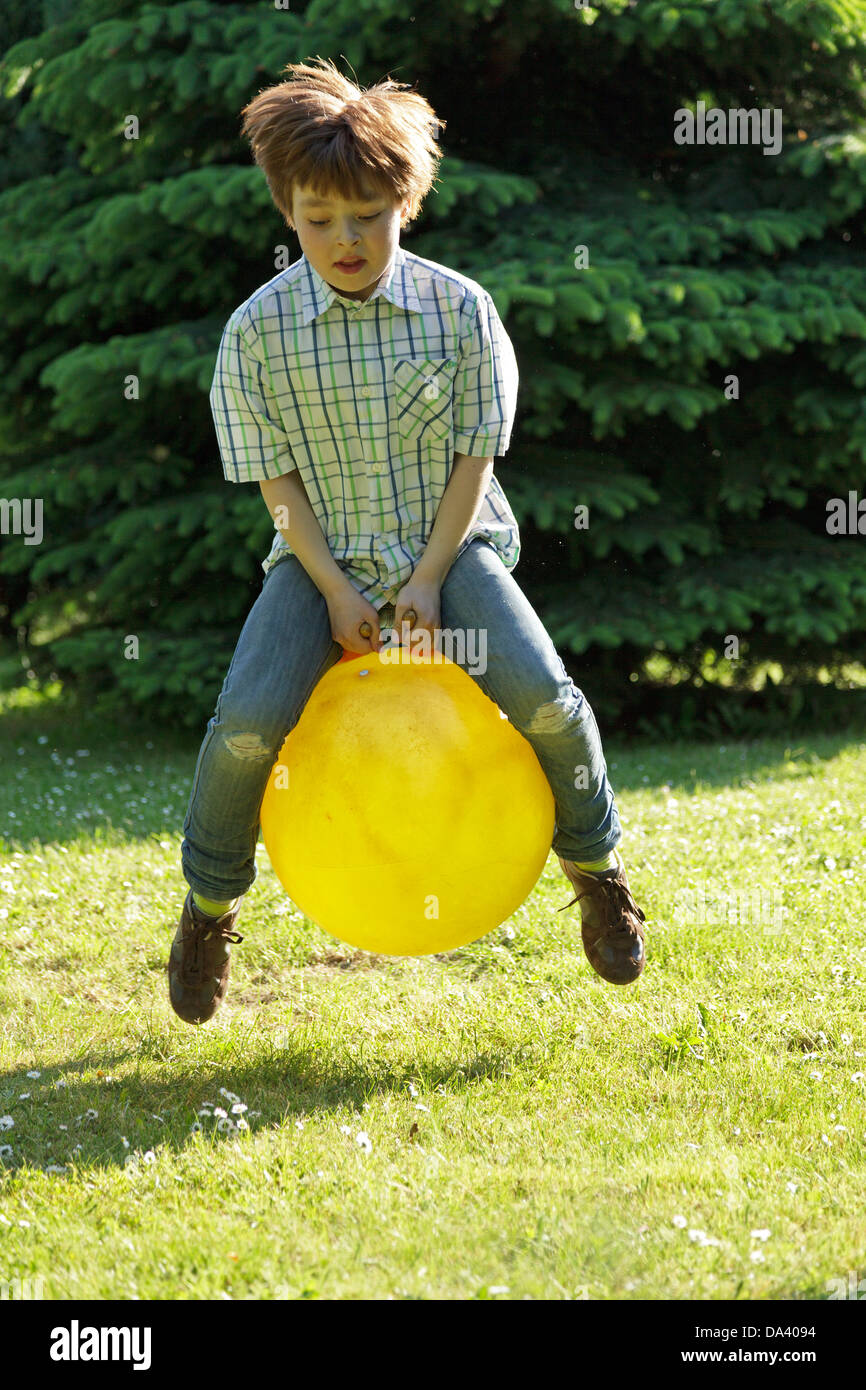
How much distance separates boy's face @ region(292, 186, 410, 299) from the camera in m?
3.64

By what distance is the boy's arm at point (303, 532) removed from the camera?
394cm

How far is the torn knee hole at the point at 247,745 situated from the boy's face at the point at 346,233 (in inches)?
50.8

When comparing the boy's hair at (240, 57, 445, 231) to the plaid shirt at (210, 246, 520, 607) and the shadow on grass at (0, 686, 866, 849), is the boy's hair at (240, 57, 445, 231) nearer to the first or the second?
the plaid shirt at (210, 246, 520, 607)

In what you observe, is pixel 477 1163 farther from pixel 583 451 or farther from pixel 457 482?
pixel 583 451

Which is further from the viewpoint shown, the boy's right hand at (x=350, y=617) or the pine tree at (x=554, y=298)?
the pine tree at (x=554, y=298)

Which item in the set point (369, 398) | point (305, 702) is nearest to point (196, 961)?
point (305, 702)

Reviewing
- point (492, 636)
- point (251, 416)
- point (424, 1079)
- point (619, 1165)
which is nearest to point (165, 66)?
point (251, 416)

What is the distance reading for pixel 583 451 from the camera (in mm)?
8430

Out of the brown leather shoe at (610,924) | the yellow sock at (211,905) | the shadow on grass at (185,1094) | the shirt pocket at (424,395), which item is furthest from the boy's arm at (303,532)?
the shadow on grass at (185,1094)

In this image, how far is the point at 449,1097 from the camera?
3869 mm

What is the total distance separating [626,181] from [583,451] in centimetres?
180

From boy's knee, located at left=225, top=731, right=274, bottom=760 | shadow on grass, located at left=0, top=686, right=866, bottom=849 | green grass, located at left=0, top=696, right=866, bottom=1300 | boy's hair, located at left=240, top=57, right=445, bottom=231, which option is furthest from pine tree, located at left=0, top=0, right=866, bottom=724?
boy's knee, located at left=225, top=731, right=274, bottom=760

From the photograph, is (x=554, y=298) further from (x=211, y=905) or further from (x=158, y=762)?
(x=211, y=905)

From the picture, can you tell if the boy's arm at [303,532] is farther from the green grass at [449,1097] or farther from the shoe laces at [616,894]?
the green grass at [449,1097]
